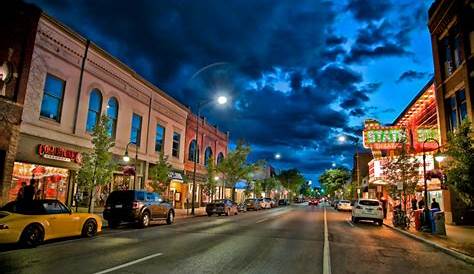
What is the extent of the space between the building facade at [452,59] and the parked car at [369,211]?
670cm

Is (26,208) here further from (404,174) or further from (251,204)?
(251,204)

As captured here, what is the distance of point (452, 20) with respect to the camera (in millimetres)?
23859

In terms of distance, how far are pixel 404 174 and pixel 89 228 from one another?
1831 centimetres

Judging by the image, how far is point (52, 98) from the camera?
20.6 m

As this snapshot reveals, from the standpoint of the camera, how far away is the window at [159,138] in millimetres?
32781

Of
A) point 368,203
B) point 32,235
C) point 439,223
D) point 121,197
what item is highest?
point 368,203

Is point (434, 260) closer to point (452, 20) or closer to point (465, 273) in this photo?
point (465, 273)

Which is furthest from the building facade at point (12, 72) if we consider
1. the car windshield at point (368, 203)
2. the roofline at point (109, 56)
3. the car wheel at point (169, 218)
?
the car windshield at point (368, 203)

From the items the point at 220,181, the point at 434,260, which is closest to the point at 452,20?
the point at 434,260

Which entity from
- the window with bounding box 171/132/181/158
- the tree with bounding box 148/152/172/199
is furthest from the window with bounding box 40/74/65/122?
the window with bounding box 171/132/181/158

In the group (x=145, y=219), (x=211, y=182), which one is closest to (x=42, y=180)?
(x=145, y=219)

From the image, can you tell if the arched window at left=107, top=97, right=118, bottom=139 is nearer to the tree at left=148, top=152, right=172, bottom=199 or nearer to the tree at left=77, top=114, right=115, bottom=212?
the tree at left=148, top=152, right=172, bottom=199

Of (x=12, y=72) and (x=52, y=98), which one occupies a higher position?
(x=12, y=72)

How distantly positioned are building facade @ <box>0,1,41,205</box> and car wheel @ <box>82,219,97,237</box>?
6.25m
